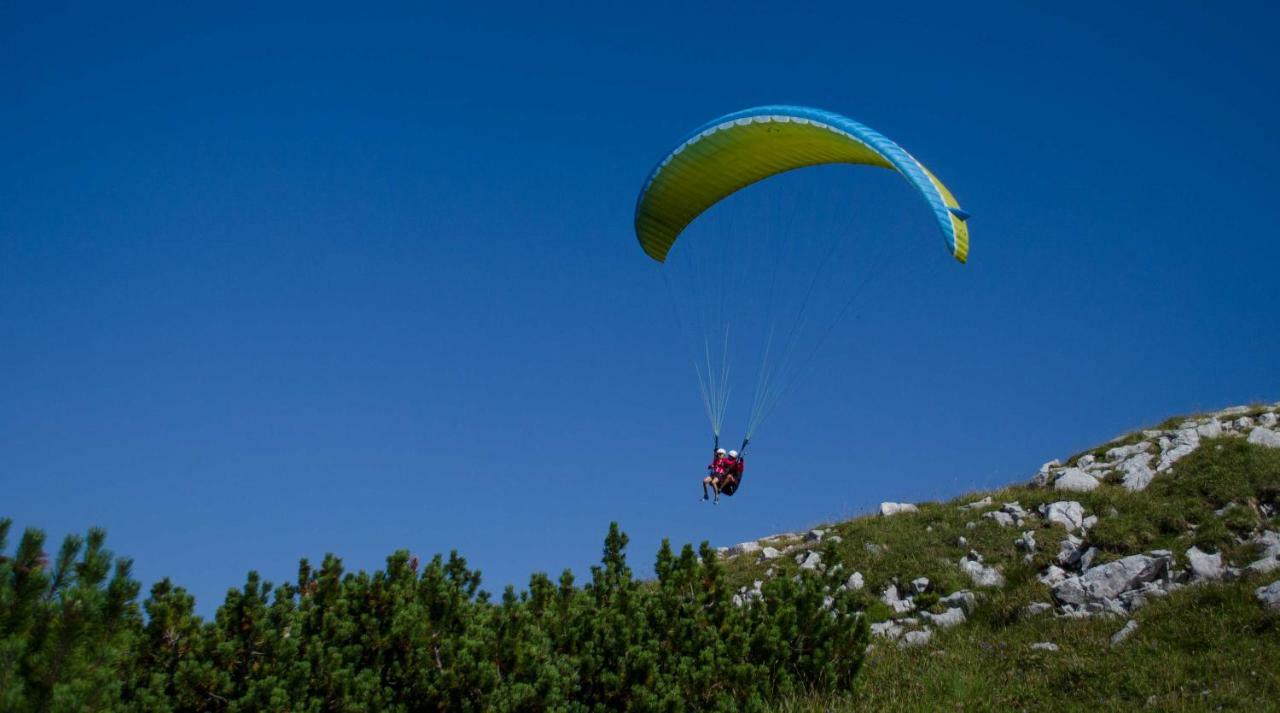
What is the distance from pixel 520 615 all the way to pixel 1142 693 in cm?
623

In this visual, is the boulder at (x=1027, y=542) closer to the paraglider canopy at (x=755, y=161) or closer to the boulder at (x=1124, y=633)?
the boulder at (x=1124, y=633)

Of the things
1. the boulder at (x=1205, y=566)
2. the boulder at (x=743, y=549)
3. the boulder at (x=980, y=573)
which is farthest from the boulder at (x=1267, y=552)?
the boulder at (x=743, y=549)

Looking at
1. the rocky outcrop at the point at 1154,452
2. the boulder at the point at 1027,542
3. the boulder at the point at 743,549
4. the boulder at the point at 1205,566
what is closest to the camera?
the boulder at the point at 1205,566

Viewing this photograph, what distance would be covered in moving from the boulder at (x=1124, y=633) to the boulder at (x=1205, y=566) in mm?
1949

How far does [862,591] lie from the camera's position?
14.2 m

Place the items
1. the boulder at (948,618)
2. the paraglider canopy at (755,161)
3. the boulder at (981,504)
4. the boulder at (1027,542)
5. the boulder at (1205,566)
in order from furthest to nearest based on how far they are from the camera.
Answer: the boulder at (981,504) → the boulder at (1027,542) → the paraglider canopy at (755,161) → the boulder at (948,618) → the boulder at (1205,566)

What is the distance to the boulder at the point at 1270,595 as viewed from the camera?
10.1m

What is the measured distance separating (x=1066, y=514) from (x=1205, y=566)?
3073 mm

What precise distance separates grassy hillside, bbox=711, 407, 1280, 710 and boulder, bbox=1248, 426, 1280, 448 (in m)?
0.09

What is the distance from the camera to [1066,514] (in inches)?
593

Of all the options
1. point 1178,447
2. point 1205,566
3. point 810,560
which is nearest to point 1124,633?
point 1205,566

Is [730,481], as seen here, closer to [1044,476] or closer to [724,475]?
[724,475]

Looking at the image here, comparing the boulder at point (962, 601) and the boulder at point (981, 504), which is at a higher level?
the boulder at point (981, 504)

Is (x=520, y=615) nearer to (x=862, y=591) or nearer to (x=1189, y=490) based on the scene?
(x=862, y=591)
